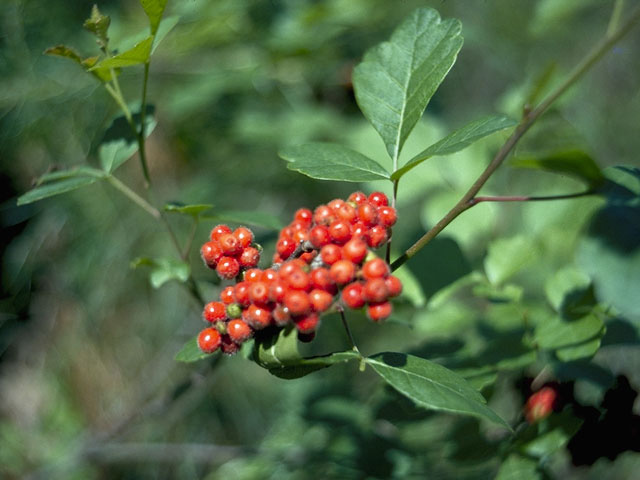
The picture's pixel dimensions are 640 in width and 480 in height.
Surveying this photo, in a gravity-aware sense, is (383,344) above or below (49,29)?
below

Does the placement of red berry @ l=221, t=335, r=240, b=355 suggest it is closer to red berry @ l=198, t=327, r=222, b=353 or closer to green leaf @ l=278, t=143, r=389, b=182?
red berry @ l=198, t=327, r=222, b=353

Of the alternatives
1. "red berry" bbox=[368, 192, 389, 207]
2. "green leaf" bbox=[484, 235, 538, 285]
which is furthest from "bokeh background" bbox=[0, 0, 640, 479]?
"red berry" bbox=[368, 192, 389, 207]

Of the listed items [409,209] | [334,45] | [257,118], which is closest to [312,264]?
[257,118]

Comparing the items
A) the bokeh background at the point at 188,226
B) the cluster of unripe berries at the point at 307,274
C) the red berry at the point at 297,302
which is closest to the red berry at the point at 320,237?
the cluster of unripe berries at the point at 307,274

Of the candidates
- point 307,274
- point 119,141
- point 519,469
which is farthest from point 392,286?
point 119,141

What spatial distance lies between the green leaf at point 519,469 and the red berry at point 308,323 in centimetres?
68

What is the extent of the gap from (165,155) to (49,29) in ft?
2.99

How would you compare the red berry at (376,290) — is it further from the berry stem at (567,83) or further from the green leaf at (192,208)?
the green leaf at (192,208)

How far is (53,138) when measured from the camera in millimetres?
3172

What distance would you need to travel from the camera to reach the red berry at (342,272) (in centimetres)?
95

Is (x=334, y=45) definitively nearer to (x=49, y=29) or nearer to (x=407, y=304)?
(x=49, y=29)

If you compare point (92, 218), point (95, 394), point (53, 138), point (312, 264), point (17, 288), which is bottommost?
point (95, 394)

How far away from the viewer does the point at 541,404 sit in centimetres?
141

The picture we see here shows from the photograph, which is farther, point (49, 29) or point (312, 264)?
point (49, 29)
